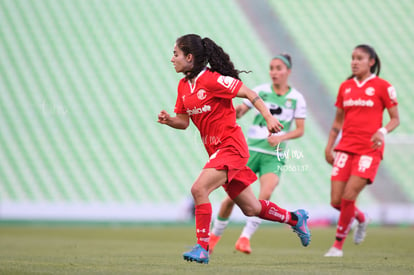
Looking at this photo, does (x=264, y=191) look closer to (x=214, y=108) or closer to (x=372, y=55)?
(x=372, y=55)

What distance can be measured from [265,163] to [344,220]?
1006mm

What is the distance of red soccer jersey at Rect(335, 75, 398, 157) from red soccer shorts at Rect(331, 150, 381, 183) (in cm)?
6

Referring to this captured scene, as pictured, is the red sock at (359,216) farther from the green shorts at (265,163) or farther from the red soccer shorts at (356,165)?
the green shorts at (265,163)

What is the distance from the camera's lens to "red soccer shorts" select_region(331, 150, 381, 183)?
715 cm

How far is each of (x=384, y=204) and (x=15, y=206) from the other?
27.8 feet

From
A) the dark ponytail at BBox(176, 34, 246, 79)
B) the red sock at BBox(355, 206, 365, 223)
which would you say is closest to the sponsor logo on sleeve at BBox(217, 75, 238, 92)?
the dark ponytail at BBox(176, 34, 246, 79)

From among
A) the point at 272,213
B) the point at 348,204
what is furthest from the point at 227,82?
the point at 348,204

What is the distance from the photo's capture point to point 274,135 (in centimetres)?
736

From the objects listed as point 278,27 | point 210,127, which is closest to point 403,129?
point 278,27

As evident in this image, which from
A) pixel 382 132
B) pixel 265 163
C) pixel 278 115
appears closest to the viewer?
pixel 382 132

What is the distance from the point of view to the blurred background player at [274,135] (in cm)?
741

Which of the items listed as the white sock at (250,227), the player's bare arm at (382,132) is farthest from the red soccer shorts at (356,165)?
the white sock at (250,227)

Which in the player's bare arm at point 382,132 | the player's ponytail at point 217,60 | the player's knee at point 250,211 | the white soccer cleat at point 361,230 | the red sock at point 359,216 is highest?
the player's ponytail at point 217,60

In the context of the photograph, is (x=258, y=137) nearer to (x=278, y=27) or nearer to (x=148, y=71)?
(x=148, y=71)
